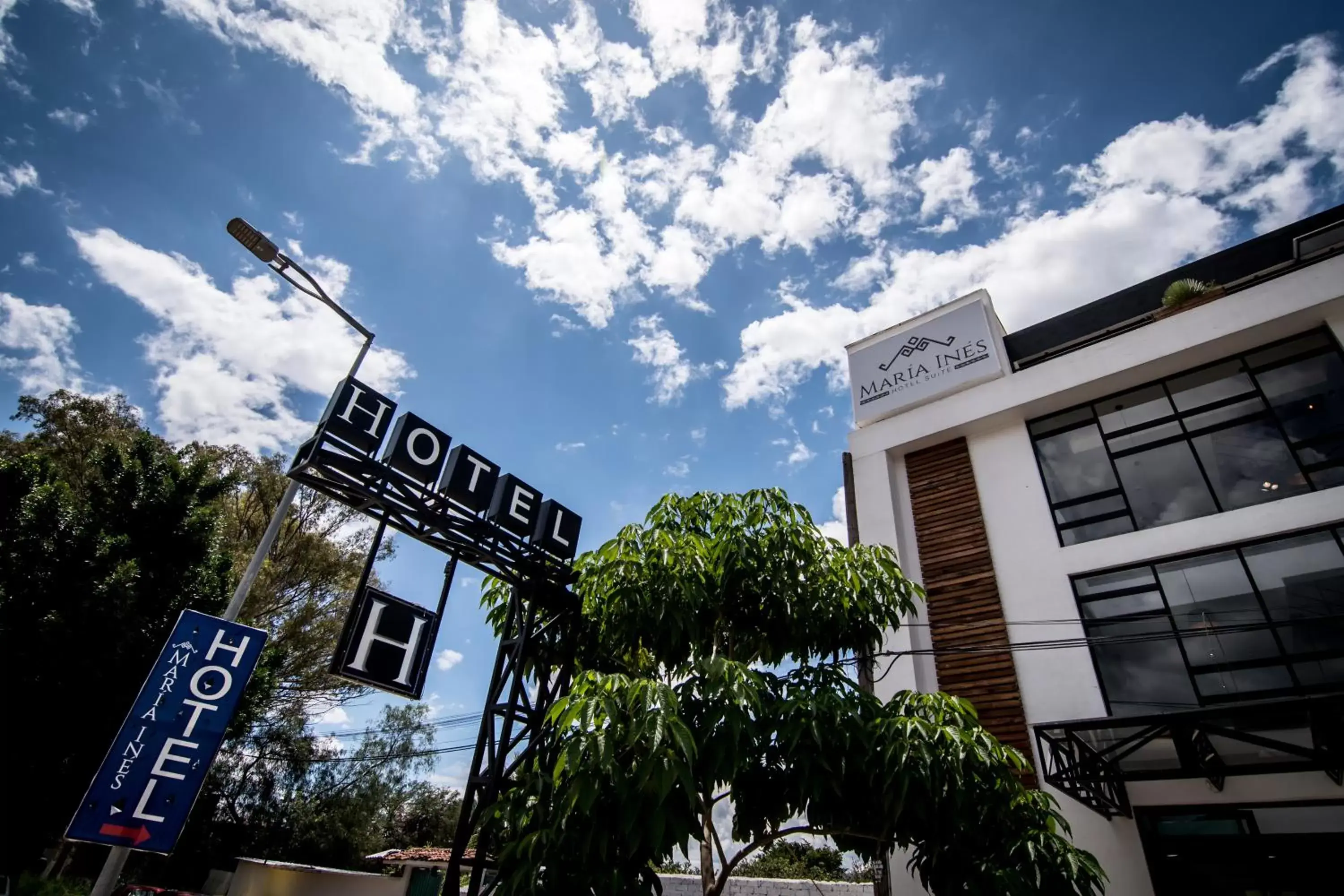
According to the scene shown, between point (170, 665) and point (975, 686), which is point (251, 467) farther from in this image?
point (975, 686)

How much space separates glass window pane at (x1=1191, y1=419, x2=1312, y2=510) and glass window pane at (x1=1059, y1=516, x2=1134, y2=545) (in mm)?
1164

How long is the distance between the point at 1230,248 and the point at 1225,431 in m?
4.36

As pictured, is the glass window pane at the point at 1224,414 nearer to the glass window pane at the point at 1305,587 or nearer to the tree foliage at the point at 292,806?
the glass window pane at the point at 1305,587

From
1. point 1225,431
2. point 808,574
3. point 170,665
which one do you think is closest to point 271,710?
point 170,665

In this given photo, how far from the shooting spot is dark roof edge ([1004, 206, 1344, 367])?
1107 centimetres

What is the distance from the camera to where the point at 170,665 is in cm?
622

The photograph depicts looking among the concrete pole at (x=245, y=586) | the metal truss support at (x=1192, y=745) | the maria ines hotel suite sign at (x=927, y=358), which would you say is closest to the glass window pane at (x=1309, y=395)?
the maria ines hotel suite sign at (x=927, y=358)

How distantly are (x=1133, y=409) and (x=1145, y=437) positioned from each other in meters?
0.58

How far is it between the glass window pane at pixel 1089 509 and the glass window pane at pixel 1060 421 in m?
1.56

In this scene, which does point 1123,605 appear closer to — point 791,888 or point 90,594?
point 791,888

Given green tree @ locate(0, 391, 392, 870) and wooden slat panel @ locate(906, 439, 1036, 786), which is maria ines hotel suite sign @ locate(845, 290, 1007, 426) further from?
green tree @ locate(0, 391, 392, 870)

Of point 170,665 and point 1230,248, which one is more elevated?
point 1230,248

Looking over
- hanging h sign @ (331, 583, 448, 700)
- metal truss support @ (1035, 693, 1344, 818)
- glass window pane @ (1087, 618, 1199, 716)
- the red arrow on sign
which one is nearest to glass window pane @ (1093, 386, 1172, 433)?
glass window pane @ (1087, 618, 1199, 716)

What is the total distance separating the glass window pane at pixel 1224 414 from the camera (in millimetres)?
9469
